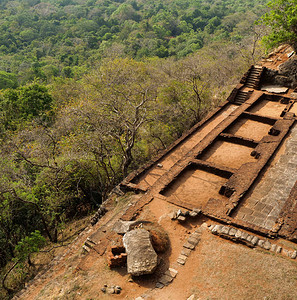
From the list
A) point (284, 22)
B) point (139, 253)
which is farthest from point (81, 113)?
point (284, 22)

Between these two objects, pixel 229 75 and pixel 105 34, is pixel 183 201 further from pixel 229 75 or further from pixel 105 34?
pixel 105 34

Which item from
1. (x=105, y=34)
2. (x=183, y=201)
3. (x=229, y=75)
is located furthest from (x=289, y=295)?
(x=105, y=34)

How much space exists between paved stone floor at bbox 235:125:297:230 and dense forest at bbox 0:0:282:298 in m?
5.70

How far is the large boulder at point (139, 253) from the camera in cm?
749

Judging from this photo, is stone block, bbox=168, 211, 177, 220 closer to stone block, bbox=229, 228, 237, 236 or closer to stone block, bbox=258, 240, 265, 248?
stone block, bbox=229, 228, 237, 236

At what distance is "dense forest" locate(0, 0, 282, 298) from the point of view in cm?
1280

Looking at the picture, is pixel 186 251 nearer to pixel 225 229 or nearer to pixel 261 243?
pixel 225 229

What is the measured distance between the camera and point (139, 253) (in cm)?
772

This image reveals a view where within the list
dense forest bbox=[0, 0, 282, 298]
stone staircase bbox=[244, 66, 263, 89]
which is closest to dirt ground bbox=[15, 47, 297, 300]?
dense forest bbox=[0, 0, 282, 298]

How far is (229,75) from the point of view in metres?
27.7

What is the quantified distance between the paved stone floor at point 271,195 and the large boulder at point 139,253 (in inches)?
129

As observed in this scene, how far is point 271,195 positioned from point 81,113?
10.0 metres

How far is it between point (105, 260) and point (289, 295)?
4.79 m

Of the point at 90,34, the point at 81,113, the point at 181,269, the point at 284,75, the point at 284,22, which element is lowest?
the point at 90,34
